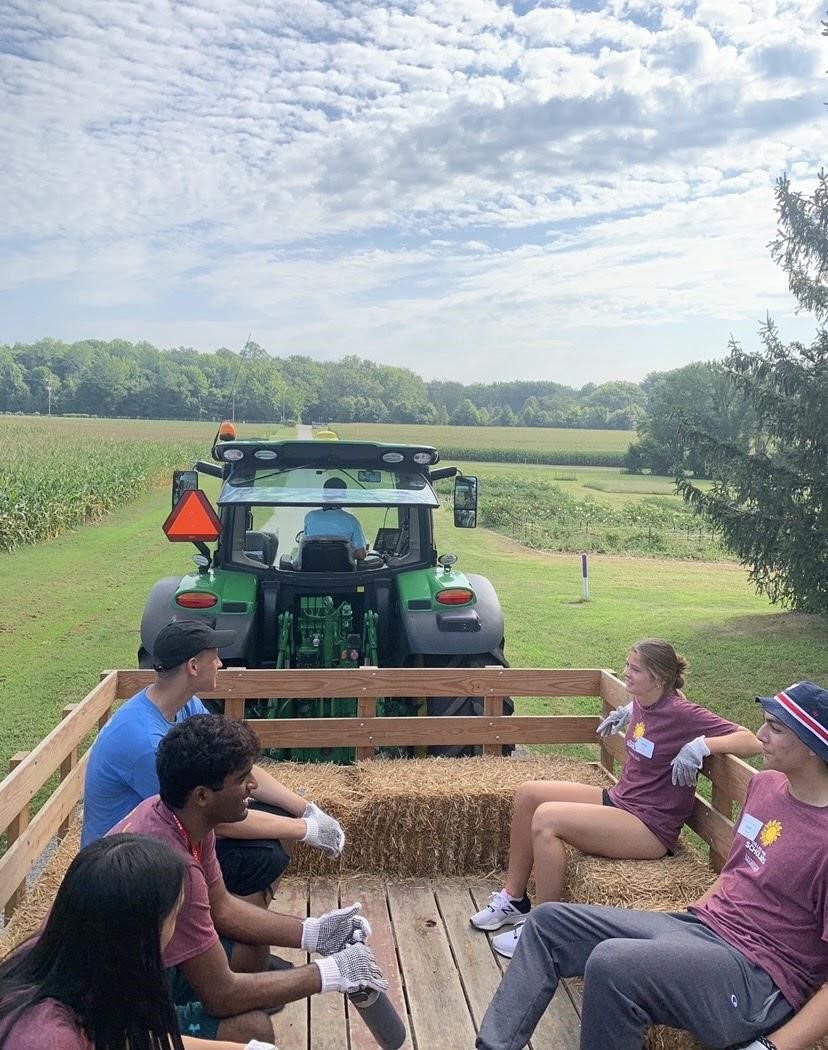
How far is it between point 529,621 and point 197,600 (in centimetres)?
684

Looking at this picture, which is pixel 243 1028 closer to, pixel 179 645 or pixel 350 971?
pixel 350 971

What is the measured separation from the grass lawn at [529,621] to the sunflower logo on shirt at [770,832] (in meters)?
4.88

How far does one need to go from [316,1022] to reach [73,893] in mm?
1844

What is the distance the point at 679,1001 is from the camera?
2.49 meters

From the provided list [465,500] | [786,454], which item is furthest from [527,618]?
[465,500]

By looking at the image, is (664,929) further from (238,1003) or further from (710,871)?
(238,1003)

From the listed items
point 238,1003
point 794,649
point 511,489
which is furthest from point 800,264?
point 511,489

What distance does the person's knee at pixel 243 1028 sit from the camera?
2.37 m

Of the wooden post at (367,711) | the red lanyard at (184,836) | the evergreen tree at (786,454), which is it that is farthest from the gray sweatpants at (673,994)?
the evergreen tree at (786,454)

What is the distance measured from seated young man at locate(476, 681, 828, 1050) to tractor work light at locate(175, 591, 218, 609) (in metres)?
3.08

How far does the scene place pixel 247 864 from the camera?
3.17 m

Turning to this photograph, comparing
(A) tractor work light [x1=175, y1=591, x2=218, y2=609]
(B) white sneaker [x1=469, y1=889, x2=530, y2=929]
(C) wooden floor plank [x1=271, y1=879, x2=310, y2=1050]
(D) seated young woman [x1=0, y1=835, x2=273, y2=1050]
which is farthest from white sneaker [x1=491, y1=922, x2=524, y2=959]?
(A) tractor work light [x1=175, y1=591, x2=218, y2=609]

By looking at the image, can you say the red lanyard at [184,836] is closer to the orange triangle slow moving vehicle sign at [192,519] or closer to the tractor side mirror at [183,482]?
the orange triangle slow moving vehicle sign at [192,519]

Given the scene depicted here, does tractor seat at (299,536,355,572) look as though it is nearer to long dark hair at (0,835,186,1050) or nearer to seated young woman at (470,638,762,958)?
seated young woman at (470,638,762,958)
